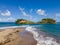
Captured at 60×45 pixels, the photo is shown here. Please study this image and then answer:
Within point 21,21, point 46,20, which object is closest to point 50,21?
point 46,20

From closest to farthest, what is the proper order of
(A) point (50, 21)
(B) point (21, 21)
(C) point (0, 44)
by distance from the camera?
1. (C) point (0, 44)
2. (B) point (21, 21)
3. (A) point (50, 21)

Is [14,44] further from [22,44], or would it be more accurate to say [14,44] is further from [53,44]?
[53,44]

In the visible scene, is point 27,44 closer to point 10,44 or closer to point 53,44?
point 10,44

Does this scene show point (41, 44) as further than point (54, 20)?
No

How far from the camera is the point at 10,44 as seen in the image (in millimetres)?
10734

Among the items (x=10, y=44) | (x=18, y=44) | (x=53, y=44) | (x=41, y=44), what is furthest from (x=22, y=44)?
(x=53, y=44)

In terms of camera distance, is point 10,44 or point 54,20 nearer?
point 10,44

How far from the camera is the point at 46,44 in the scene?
1049 centimetres

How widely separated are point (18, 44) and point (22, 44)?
384mm

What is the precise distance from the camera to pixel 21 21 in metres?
97.6

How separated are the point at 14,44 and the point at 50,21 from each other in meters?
116

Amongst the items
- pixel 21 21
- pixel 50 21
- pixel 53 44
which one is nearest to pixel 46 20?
pixel 50 21

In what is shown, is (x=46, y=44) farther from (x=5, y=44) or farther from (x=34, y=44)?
(x=5, y=44)

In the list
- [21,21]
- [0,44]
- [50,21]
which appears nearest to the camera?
[0,44]
